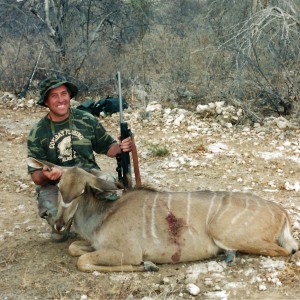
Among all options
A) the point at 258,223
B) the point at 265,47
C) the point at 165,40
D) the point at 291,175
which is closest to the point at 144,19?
the point at 165,40

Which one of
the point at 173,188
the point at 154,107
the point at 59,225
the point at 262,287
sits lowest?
the point at 262,287

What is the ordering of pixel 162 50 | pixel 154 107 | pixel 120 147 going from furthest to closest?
pixel 162 50, pixel 154 107, pixel 120 147

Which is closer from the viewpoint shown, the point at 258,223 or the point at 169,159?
the point at 258,223

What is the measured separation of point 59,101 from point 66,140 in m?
0.38

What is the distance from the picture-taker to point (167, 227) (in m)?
4.27

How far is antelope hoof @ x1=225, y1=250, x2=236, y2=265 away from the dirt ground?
5 centimetres

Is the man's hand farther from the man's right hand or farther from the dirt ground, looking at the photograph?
the dirt ground

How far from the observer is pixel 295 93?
27.9 ft

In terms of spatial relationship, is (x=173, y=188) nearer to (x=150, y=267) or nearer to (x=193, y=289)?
(x=150, y=267)

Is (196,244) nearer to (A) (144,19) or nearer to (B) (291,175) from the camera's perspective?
(B) (291,175)

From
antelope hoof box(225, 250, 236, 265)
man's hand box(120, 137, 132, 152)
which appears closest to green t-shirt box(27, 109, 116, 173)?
man's hand box(120, 137, 132, 152)

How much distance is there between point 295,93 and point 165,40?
5.02 m

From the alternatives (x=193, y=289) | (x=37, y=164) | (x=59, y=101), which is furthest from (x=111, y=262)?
(x=59, y=101)

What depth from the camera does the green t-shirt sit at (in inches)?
191
